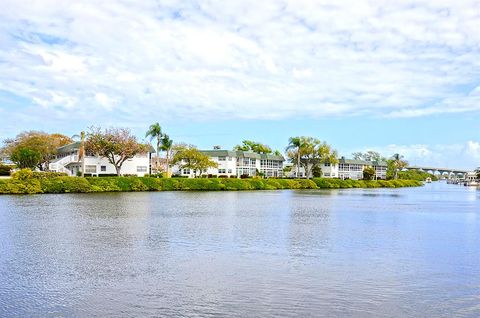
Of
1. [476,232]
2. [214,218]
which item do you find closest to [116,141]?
[214,218]

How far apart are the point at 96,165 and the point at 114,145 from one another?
8.35 meters

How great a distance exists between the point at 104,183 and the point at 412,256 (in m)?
60.1

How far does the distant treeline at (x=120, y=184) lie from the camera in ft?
214

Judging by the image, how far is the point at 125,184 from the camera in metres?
76.9

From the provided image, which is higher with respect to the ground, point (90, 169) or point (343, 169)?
point (343, 169)

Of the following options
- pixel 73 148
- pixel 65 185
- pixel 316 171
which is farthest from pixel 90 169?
pixel 316 171

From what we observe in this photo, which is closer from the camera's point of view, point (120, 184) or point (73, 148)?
point (120, 184)

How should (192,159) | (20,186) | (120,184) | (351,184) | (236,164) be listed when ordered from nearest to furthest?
(20,186)
(120,184)
(192,159)
(351,184)
(236,164)

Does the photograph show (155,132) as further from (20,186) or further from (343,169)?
(343,169)

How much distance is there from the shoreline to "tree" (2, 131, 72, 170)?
2567cm

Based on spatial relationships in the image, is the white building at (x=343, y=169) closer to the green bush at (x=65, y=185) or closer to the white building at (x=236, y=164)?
the white building at (x=236, y=164)

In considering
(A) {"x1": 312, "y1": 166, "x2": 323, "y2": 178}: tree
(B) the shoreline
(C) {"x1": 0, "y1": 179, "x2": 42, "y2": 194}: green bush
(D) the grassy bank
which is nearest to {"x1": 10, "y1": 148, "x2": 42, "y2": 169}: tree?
(D) the grassy bank

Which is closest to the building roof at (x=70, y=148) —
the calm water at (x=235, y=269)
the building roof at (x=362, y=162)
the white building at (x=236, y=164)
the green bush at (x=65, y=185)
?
the green bush at (x=65, y=185)

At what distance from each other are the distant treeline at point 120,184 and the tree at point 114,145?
8701mm
